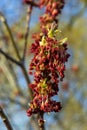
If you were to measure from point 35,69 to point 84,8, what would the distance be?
12.2m

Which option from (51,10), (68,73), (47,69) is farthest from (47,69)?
(68,73)

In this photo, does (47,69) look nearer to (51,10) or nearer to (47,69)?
(47,69)

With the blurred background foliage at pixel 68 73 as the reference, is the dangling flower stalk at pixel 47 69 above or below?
below

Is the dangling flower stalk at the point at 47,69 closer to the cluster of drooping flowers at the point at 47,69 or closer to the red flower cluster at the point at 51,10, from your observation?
the cluster of drooping flowers at the point at 47,69

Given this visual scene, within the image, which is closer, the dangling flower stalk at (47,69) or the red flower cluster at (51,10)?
the dangling flower stalk at (47,69)

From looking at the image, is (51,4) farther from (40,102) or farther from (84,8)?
(84,8)

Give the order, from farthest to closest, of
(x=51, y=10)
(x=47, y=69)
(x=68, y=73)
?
(x=68, y=73)
(x=51, y=10)
(x=47, y=69)

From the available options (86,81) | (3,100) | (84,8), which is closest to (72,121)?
(86,81)

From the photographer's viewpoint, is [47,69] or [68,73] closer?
[47,69]

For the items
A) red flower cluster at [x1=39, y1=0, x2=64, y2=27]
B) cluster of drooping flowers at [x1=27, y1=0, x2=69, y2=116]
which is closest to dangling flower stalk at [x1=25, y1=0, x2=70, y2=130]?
cluster of drooping flowers at [x1=27, y1=0, x2=69, y2=116]

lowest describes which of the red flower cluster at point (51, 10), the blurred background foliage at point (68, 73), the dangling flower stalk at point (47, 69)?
the dangling flower stalk at point (47, 69)

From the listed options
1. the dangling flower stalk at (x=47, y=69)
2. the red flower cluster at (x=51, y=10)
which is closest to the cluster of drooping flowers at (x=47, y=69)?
the dangling flower stalk at (x=47, y=69)

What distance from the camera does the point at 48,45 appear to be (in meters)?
→ 2.20

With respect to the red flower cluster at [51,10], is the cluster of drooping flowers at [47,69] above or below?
below
